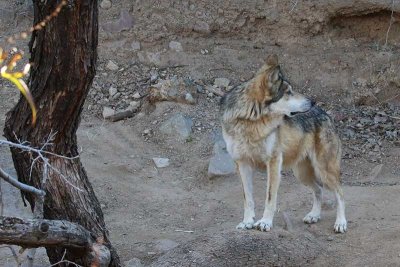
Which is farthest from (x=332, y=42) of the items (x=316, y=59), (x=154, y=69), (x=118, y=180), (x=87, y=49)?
(x=87, y=49)

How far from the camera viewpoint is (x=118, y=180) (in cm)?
957

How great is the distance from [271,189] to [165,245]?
3.79 ft

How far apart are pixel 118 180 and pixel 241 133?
2388 millimetres

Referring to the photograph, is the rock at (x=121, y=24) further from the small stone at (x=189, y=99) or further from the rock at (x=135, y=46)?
the small stone at (x=189, y=99)

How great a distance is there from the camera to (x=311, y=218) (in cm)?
825

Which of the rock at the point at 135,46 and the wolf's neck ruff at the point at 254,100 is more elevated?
the wolf's neck ruff at the point at 254,100

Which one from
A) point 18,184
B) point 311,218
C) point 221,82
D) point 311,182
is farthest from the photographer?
point 221,82

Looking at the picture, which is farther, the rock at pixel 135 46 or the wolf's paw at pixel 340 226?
the rock at pixel 135 46

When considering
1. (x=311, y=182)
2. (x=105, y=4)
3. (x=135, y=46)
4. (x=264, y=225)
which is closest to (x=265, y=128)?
(x=264, y=225)

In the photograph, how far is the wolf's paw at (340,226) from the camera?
26.0 feet

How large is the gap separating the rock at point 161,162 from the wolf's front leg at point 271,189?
2582 mm

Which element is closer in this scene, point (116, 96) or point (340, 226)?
point (340, 226)

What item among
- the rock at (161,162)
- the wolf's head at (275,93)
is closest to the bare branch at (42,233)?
the wolf's head at (275,93)

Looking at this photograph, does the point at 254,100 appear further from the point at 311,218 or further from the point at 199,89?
the point at 199,89
